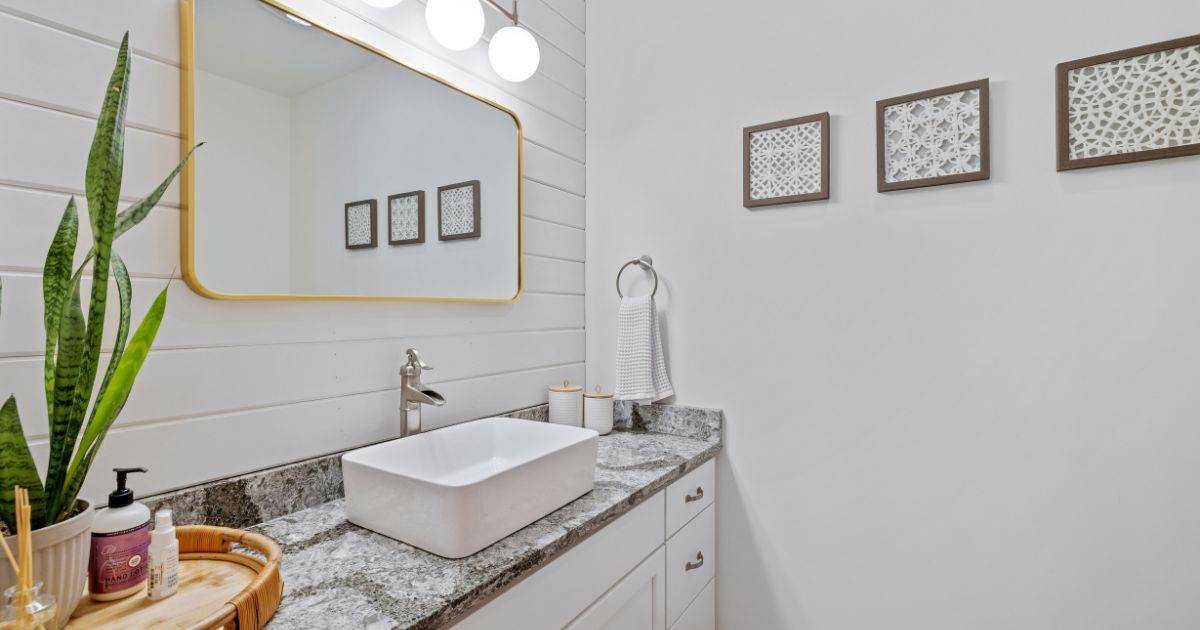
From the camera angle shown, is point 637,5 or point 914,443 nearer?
point 914,443

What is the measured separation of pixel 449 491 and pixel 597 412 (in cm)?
86

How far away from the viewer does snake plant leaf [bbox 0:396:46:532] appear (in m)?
0.62

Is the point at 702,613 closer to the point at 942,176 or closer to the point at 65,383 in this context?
the point at 942,176

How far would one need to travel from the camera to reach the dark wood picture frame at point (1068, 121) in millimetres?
1168

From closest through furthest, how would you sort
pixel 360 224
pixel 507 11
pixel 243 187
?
1. pixel 243 187
2. pixel 360 224
3. pixel 507 11

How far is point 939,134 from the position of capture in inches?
54.2

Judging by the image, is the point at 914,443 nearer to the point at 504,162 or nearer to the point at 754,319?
the point at 754,319

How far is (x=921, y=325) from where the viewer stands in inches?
55.7

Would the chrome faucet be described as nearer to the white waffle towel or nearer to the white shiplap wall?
the white shiplap wall

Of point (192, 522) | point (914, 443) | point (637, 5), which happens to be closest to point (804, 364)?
point (914, 443)

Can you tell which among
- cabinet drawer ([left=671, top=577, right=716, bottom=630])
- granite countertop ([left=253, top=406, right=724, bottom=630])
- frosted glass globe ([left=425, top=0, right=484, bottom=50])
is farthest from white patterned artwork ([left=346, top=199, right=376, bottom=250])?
cabinet drawer ([left=671, top=577, right=716, bottom=630])

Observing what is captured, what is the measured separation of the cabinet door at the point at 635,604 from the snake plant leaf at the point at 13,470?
79 cm

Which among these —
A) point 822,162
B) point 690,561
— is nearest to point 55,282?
point 690,561

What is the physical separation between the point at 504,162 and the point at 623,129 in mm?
467
